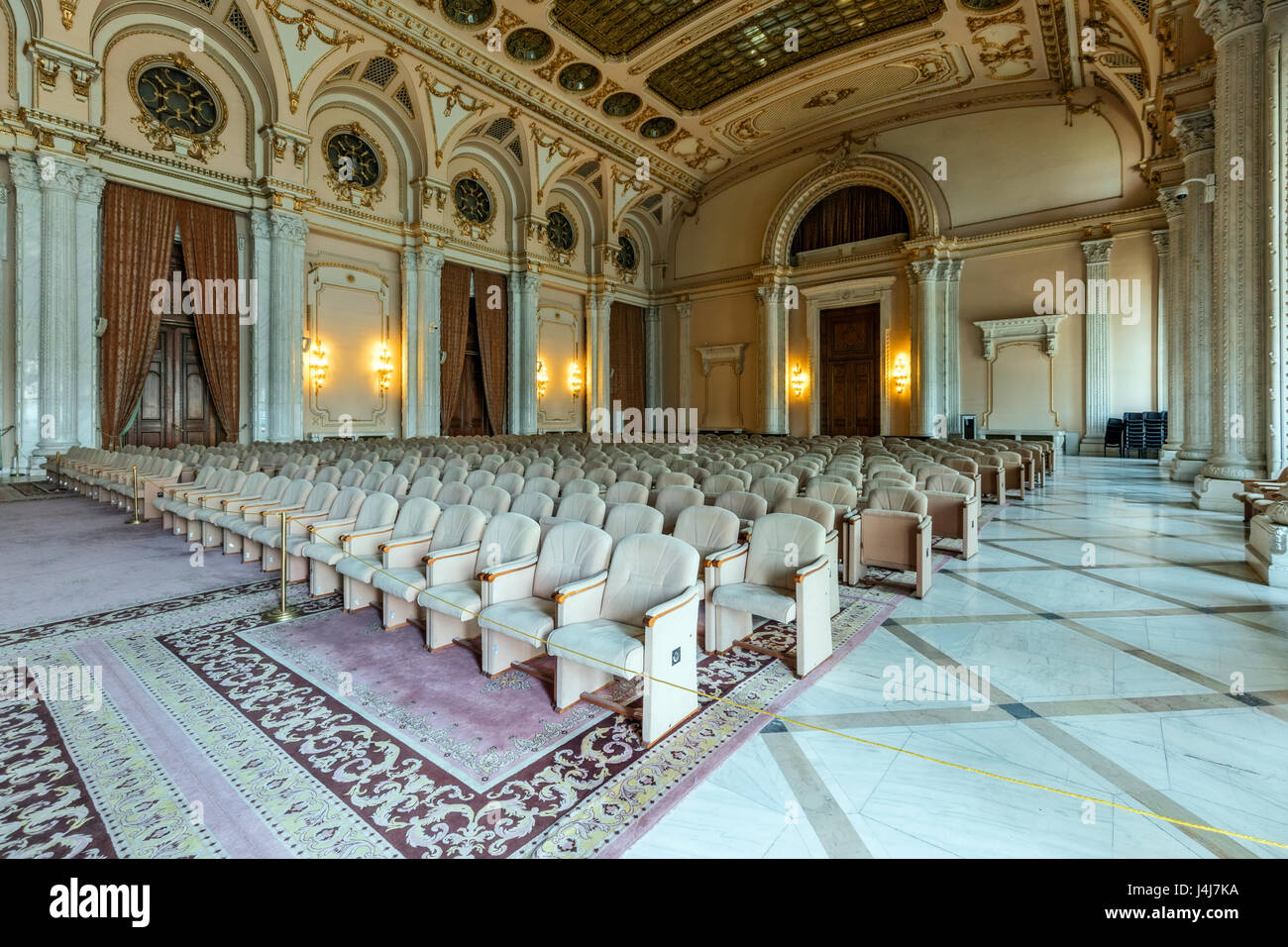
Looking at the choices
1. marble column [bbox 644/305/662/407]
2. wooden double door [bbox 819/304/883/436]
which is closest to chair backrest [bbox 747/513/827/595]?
wooden double door [bbox 819/304/883/436]

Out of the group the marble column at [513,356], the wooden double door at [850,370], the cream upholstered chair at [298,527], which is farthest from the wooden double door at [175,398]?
the wooden double door at [850,370]

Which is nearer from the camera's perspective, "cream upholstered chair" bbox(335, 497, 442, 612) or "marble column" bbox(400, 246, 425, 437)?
"cream upholstered chair" bbox(335, 497, 442, 612)

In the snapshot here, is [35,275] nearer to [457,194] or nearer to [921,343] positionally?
[457,194]

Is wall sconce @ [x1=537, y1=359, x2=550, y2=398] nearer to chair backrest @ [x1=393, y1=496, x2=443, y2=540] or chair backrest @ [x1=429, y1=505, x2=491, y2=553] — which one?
chair backrest @ [x1=393, y1=496, x2=443, y2=540]

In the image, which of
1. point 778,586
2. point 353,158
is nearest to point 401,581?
point 778,586

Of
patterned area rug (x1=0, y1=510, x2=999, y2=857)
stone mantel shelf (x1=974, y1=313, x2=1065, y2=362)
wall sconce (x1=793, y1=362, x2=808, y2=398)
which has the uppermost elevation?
stone mantel shelf (x1=974, y1=313, x2=1065, y2=362)

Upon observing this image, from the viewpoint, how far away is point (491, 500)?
16.3 ft

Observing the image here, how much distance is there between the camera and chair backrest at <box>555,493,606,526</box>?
4.41m

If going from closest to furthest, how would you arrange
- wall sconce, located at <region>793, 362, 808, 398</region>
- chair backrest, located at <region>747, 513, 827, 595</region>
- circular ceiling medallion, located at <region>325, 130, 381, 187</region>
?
chair backrest, located at <region>747, 513, 827, 595</region>
circular ceiling medallion, located at <region>325, 130, 381, 187</region>
wall sconce, located at <region>793, 362, 808, 398</region>

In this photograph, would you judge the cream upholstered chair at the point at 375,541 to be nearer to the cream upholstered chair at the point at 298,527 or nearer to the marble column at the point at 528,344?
the cream upholstered chair at the point at 298,527

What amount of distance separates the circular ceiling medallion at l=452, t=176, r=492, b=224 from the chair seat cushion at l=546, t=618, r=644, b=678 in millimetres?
17424

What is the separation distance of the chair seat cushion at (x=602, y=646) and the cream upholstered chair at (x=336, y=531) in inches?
92.9

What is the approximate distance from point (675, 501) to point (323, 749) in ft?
11.3

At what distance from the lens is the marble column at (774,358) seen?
21.2 m
